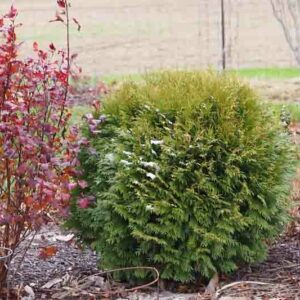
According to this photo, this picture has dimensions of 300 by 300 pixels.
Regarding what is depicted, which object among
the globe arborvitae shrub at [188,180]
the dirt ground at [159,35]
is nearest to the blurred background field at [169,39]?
the dirt ground at [159,35]

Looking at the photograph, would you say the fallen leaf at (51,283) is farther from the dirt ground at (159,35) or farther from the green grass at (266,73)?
the dirt ground at (159,35)

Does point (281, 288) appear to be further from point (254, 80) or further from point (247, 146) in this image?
point (254, 80)

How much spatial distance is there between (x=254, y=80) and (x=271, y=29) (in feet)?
24.3

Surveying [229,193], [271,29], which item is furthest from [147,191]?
[271,29]

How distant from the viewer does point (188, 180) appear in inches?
164

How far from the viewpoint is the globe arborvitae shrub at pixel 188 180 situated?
4.14m

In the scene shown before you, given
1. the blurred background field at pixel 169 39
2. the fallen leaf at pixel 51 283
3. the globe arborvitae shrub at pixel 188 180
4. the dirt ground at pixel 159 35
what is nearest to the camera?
the globe arborvitae shrub at pixel 188 180

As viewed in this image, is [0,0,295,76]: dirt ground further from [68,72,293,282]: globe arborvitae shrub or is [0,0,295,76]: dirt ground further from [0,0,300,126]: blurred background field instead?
[68,72,293,282]: globe arborvitae shrub

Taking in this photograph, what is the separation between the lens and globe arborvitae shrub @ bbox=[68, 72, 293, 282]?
4.14m

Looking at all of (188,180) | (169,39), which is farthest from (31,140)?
(169,39)

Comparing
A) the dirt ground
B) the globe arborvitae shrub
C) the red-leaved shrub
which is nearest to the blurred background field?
the dirt ground

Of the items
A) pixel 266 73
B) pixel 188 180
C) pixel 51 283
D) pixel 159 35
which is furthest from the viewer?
pixel 159 35

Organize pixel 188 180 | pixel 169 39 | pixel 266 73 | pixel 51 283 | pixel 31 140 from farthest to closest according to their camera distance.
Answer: pixel 169 39, pixel 266 73, pixel 51 283, pixel 188 180, pixel 31 140

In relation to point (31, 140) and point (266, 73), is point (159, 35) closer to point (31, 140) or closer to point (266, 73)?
point (266, 73)
